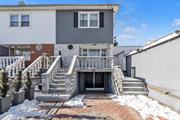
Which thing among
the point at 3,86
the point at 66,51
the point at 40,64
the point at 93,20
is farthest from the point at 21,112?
the point at 93,20

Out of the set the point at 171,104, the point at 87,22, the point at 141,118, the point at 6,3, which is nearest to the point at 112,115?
the point at 141,118

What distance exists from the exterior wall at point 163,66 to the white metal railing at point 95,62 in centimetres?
236

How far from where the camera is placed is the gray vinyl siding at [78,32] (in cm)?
1761

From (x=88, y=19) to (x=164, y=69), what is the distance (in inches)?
342

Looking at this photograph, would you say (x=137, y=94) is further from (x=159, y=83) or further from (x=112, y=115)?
(x=112, y=115)

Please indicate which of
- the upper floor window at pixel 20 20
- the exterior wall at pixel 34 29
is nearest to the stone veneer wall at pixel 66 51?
the exterior wall at pixel 34 29

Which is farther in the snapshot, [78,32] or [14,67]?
[78,32]

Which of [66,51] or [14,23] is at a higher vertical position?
[14,23]

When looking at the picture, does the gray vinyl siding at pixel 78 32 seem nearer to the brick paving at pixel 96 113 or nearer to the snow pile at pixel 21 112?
the snow pile at pixel 21 112

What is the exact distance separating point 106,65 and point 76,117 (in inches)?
364

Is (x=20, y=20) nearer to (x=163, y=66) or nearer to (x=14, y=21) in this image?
(x=14, y=21)

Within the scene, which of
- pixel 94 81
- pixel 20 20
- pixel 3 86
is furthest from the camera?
pixel 94 81

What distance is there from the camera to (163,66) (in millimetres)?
10672

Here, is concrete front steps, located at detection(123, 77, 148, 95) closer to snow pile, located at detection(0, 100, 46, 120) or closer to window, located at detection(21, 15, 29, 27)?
snow pile, located at detection(0, 100, 46, 120)
